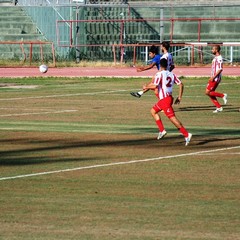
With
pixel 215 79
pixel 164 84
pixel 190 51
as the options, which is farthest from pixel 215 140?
pixel 190 51

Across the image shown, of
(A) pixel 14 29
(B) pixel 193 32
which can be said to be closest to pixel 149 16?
(B) pixel 193 32

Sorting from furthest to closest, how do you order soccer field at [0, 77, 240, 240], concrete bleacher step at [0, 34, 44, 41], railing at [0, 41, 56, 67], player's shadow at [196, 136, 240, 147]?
concrete bleacher step at [0, 34, 44, 41]
railing at [0, 41, 56, 67]
player's shadow at [196, 136, 240, 147]
soccer field at [0, 77, 240, 240]

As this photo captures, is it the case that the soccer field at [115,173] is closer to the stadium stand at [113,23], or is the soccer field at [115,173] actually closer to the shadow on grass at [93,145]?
the shadow on grass at [93,145]

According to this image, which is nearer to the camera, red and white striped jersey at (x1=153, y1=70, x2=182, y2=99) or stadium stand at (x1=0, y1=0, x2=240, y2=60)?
red and white striped jersey at (x1=153, y1=70, x2=182, y2=99)

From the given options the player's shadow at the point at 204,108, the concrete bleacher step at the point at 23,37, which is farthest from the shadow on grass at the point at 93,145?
the concrete bleacher step at the point at 23,37

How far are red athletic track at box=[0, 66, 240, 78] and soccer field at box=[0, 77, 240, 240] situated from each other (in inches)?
654

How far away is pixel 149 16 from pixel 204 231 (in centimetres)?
5004

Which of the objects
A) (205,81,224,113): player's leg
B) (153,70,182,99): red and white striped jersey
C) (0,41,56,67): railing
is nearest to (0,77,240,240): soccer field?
(205,81,224,113): player's leg

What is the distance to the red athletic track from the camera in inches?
1844

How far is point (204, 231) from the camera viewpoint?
1161 centimetres

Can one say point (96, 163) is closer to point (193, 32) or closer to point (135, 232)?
point (135, 232)

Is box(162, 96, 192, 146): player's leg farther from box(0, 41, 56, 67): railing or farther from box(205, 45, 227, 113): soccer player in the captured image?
box(0, 41, 56, 67): railing

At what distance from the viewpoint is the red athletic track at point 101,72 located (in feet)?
154

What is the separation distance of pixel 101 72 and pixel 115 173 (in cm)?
3326
